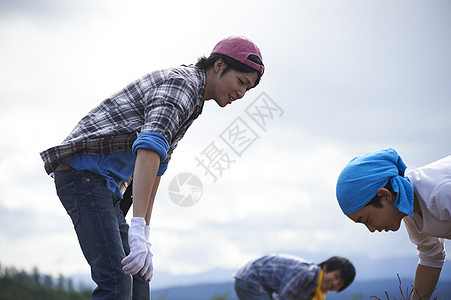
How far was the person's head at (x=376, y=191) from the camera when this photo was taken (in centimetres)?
260

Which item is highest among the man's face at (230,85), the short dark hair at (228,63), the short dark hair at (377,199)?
the short dark hair at (228,63)

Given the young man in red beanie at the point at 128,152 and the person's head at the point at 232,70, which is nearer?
the young man in red beanie at the point at 128,152

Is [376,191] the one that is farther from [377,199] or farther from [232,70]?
[232,70]

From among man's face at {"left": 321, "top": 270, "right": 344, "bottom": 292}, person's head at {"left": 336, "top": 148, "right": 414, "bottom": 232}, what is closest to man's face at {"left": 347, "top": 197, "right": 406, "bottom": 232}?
person's head at {"left": 336, "top": 148, "right": 414, "bottom": 232}

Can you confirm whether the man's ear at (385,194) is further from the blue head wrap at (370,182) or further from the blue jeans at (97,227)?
the blue jeans at (97,227)

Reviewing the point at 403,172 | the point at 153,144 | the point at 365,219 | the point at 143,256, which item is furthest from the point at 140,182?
the point at 403,172

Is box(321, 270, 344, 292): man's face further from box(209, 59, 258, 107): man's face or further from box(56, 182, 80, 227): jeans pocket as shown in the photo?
box(56, 182, 80, 227): jeans pocket

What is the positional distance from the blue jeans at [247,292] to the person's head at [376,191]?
1.23 m

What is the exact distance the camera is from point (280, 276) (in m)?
3.82

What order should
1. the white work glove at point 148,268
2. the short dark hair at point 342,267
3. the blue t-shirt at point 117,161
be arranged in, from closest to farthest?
the blue t-shirt at point 117,161
the white work glove at point 148,268
the short dark hair at point 342,267

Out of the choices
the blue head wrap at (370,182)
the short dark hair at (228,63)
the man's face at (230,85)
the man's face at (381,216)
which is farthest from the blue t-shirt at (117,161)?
the man's face at (381,216)

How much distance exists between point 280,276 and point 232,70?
6.19 ft

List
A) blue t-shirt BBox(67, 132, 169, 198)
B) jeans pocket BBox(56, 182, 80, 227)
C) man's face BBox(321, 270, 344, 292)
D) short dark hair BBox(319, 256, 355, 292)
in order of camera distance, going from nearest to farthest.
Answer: blue t-shirt BBox(67, 132, 169, 198)
jeans pocket BBox(56, 182, 80, 227)
man's face BBox(321, 270, 344, 292)
short dark hair BBox(319, 256, 355, 292)

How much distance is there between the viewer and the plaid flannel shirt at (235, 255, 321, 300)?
3717mm
